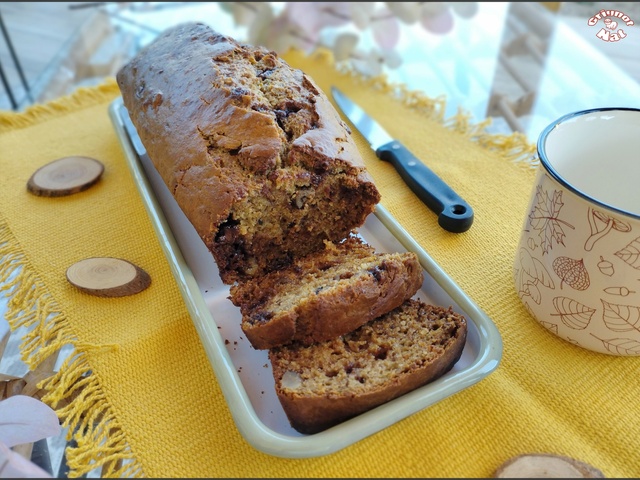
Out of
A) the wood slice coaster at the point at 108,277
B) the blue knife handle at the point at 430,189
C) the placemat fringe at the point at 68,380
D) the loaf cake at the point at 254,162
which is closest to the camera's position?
the placemat fringe at the point at 68,380

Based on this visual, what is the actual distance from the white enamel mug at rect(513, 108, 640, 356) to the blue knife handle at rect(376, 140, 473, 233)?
10.2 inches

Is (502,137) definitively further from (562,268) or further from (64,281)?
(64,281)

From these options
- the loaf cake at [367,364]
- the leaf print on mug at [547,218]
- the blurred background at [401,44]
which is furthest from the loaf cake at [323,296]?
the blurred background at [401,44]

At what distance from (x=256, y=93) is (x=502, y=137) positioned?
0.99 m

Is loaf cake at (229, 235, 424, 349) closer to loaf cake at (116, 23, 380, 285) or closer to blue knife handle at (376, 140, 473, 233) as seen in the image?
loaf cake at (116, 23, 380, 285)

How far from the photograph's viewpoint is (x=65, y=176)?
73.6 inches

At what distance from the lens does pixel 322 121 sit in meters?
1.40

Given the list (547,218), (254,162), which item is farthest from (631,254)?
(254,162)

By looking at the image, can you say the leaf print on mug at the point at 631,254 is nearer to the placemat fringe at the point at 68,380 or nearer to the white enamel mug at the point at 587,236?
the white enamel mug at the point at 587,236

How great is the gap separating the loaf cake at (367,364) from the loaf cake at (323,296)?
31 mm

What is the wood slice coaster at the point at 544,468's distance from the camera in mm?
975

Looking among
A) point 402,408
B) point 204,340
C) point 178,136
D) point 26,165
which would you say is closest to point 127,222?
point 178,136

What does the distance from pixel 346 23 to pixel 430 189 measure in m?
1.57

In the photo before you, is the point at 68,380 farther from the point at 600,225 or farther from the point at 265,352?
the point at 600,225
